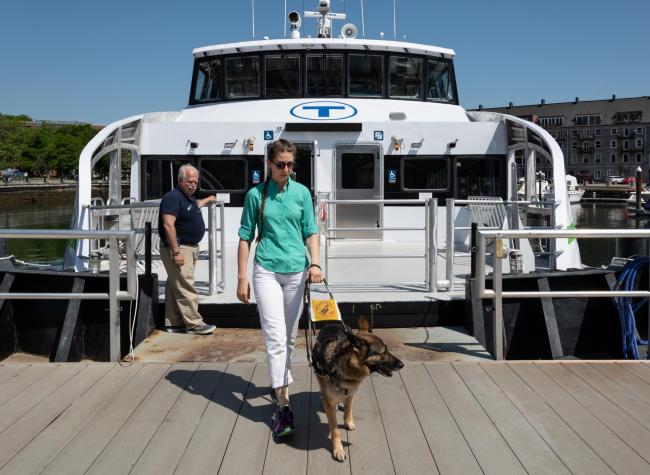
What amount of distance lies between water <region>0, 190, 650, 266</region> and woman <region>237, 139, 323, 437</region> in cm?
841

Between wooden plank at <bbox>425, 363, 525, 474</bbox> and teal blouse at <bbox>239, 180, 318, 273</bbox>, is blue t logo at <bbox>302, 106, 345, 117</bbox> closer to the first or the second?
wooden plank at <bbox>425, 363, 525, 474</bbox>

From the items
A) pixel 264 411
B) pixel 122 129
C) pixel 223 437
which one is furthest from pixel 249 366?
pixel 122 129

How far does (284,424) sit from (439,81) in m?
8.94

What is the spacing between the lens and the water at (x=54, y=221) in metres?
22.4

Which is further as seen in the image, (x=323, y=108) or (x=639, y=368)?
(x=323, y=108)

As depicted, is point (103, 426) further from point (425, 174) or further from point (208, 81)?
point (208, 81)

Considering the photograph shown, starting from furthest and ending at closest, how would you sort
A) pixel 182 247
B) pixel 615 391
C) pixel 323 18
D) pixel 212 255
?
1. pixel 323 18
2. pixel 212 255
3. pixel 182 247
4. pixel 615 391

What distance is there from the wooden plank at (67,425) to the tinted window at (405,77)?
7566 millimetres

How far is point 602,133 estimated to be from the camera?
111375 mm

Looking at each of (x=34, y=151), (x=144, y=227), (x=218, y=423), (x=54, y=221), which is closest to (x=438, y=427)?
(x=218, y=423)

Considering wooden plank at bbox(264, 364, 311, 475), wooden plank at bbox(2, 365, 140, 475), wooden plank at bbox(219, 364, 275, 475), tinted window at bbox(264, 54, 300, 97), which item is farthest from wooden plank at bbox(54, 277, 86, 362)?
tinted window at bbox(264, 54, 300, 97)

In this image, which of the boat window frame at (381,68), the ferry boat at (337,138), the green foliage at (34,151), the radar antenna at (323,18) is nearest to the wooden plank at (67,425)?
the ferry boat at (337,138)

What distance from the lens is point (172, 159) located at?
10047mm

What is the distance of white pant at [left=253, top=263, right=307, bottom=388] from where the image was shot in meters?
3.90
